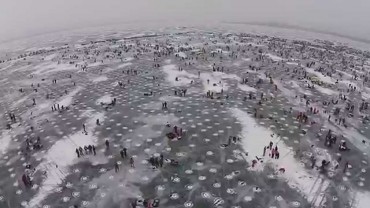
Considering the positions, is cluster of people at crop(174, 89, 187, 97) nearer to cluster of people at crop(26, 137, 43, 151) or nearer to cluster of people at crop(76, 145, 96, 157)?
cluster of people at crop(76, 145, 96, 157)

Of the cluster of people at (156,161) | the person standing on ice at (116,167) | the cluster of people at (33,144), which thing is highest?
the cluster of people at (156,161)

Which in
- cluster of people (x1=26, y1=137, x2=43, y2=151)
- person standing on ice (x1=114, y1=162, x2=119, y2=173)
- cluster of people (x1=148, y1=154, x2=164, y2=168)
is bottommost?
cluster of people (x1=26, y1=137, x2=43, y2=151)

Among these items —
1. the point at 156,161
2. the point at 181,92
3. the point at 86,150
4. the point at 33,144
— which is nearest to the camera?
the point at 156,161

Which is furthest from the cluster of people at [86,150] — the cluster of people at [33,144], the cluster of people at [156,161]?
the cluster of people at [156,161]

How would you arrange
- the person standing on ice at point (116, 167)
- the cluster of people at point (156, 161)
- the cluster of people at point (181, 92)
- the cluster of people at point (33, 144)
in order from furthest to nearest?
1. the cluster of people at point (181, 92)
2. the cluster of people at point (33, 144)
3. the cluster of people at point (156, 161)
4. the person standing on ice at point (116, 167)

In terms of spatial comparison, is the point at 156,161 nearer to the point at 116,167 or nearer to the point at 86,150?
the point at 116,167

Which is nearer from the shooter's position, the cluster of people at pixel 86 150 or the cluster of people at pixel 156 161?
the cluster of people at pixel 156 161

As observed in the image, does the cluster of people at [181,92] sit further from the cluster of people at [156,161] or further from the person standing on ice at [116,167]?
the person standing on ice at [116,167]

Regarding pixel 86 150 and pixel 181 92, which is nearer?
pixel 86 150

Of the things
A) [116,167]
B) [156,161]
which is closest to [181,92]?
[156,161]

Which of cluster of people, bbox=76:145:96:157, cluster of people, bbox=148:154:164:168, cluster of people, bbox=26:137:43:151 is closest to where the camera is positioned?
cluster of people, bbox=148:154:164:168

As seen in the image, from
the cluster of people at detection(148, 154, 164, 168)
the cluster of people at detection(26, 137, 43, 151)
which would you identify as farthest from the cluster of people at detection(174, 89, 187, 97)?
the cluster of people at detection(26, 137, 43, 151)

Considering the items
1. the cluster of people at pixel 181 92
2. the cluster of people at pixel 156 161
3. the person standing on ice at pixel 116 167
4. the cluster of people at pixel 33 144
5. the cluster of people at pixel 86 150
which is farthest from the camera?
the cluster of people at pixel 181 92
